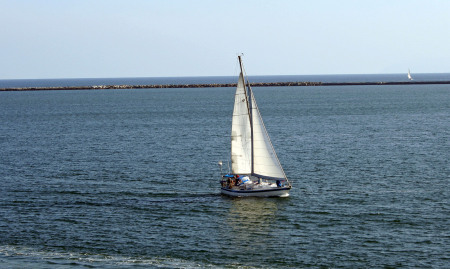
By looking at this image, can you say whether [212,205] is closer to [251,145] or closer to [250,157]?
[250,157]

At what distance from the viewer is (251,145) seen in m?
53.9

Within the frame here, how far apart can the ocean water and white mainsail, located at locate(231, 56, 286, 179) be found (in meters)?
3.06

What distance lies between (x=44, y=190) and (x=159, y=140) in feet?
125

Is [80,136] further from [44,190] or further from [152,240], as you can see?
[152,240]

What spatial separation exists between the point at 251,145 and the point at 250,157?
3.68 ft

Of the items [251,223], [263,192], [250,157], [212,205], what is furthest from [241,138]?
[251,223]

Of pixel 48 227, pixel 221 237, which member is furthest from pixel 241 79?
pixel 48 227

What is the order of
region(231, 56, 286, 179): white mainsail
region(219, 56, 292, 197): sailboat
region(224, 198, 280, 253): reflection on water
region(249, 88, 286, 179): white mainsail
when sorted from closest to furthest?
1. region(224, 198, 280, 253): reflection on water
2. region(219, 56, 292, 197): sailboat
3. region(231, 56, 286, 179): white mainsail
4. region(249, 88, 286, 179): white mainsail

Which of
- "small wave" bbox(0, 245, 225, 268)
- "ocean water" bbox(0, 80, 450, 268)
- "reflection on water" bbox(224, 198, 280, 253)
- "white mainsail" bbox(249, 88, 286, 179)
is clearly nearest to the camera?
"small wave" bbox(0, 245, 225, 268)

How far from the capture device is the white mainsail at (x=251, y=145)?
5306 cm

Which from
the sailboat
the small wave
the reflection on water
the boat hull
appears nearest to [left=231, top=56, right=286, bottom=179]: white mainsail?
A: the sailboat

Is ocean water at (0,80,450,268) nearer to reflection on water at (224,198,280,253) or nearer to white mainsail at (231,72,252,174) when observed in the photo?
reflection on water at (224,198,280,253)

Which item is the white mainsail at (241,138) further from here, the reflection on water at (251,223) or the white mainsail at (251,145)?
the reflection on water at (251,223)

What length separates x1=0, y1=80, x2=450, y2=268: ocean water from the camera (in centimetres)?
3816
